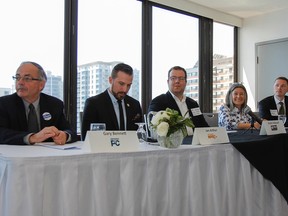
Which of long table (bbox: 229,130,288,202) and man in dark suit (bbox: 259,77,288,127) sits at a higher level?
man in dark suit (bbox: 259,77,288,127)

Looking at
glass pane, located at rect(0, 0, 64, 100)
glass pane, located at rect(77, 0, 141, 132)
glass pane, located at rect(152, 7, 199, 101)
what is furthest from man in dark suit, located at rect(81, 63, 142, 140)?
glass pane, located at rect(152, 7, 199, 101)

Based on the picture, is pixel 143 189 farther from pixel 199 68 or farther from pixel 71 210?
pixel 199 68

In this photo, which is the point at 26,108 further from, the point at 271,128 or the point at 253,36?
the point at 253,36

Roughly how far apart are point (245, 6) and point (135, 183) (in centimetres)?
444

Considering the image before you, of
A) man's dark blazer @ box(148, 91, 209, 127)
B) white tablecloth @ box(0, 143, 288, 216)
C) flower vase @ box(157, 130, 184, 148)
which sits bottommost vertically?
white tablecloth @ box(0, 143, 288, 216)

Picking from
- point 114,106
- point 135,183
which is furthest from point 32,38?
point 135,183

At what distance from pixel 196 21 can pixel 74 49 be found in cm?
231

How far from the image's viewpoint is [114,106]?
92.7 inches

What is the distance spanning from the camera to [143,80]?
4.47 meters

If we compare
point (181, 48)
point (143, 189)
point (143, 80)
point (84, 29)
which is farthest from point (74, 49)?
point (143, 189)

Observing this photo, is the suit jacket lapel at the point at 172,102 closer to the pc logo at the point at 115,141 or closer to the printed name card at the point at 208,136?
the printed name card at the point at 208,136

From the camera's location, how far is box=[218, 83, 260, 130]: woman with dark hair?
3.04 meters

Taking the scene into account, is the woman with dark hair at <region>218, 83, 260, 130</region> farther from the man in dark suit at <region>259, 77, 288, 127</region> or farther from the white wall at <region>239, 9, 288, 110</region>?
the white wall at <region>239, 9, 288, 110</region>

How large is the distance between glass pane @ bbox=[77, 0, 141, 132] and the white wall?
2347 millimetres
